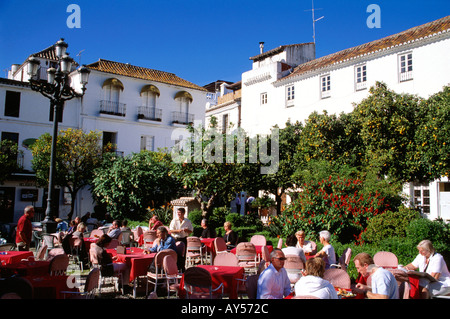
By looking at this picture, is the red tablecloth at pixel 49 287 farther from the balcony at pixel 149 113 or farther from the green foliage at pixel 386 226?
the balcony at pixel 149 113

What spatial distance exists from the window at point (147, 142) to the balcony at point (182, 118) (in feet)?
8.57

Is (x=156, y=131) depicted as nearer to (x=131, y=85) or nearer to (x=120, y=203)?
(x=131, y=85)

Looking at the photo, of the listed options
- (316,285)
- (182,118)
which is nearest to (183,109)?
(182,118)

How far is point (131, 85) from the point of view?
99.6ft

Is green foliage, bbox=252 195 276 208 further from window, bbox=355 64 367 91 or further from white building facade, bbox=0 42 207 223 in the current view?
white building facade, bbox=0 42 207 223

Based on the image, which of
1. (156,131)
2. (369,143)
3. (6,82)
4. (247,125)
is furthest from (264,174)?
(6,82)

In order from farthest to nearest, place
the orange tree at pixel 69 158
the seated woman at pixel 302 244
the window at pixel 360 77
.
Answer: the orange tree at pixel 69 158
the window at pixel 360 77
the seated woman at pixel 302 244

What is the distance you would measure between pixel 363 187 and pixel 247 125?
1774cm

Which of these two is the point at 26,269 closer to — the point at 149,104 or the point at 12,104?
the point at 12,104

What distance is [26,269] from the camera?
6.81 meters

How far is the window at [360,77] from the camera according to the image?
2108 cm

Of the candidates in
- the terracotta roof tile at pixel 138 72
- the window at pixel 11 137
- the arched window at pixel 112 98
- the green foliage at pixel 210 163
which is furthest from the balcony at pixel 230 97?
the green foliage at pixel 210 163

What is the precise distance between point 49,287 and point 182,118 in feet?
92.3
